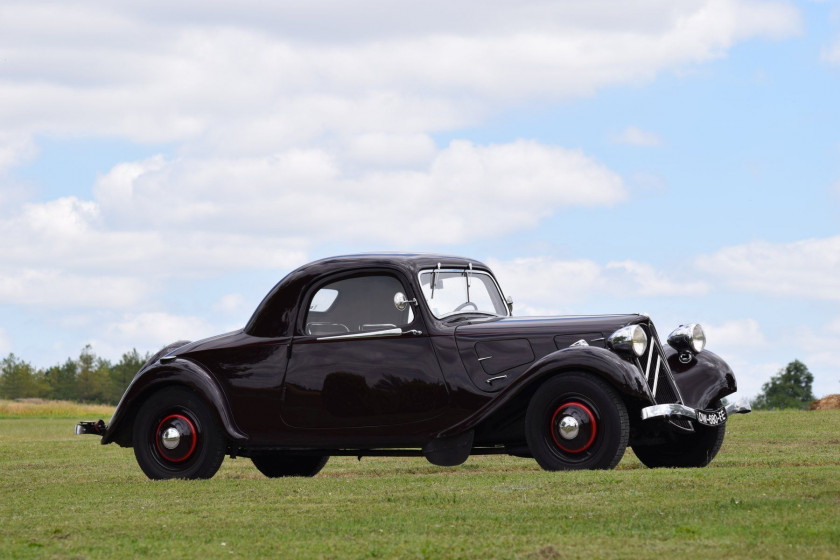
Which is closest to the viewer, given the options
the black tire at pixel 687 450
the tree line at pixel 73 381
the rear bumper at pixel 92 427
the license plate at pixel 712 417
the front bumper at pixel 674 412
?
the front bumper at pixel 674 412

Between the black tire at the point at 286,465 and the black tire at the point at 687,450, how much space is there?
12.2 feet

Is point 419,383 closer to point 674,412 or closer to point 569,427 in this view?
point 569,427

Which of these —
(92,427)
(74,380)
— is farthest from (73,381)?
(92,427)

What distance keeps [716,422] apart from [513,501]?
342 cm

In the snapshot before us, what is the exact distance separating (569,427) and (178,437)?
427 cm

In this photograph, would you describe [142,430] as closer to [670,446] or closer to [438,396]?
[438,396]

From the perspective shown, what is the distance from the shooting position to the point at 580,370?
10.5 m

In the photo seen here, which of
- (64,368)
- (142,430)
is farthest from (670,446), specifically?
(64,368)

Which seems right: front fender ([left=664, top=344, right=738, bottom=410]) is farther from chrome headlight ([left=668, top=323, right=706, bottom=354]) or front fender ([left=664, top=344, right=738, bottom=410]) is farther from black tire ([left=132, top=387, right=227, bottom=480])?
black tire ([left=132, top=387, right=227, bottom=480])

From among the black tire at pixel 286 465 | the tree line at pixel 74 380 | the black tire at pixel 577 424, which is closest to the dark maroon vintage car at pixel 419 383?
the black tire at pixel 577 424

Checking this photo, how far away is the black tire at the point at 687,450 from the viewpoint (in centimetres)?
1206

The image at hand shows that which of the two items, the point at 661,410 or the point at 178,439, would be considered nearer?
the point at 661,410

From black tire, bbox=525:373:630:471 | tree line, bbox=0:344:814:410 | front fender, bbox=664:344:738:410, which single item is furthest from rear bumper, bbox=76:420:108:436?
tree line, bbox=0:344:814:410

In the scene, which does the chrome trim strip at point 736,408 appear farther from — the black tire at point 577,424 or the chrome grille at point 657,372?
the black tire at point 577,424
